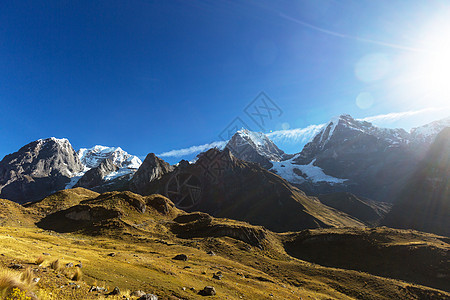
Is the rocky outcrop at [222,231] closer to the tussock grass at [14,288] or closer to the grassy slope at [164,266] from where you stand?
the grassy slope at [164,266]

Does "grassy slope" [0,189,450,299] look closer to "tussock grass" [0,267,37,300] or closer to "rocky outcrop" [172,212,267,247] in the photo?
"tussock grass" [0,267,37,300]

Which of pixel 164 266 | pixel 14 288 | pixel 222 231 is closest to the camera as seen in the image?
pixel 14 288

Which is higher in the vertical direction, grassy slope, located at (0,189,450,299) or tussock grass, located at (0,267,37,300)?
tussock grass, located at (0,267,37,300)

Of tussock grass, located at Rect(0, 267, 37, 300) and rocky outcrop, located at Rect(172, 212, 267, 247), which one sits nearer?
tussock grass, located at Rect(0, 267, 37, 300)

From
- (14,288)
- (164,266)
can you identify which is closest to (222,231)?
(164,266)

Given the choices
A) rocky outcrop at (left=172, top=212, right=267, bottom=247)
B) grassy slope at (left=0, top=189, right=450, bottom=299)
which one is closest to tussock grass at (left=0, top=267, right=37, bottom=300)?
grassy slope at (left=0, top=189, right=450, bottom=299)

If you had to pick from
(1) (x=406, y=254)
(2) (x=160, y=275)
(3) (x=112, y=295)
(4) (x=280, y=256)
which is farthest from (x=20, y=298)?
(1) (x=406, y=254)

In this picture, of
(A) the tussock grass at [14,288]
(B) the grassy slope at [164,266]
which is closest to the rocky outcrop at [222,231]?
(B) the grassy slope at [164,266]

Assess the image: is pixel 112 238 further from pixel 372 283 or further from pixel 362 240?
pixel 362 240

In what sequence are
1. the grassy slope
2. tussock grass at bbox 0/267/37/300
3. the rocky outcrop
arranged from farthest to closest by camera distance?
the rocky outcrop → the grassy slope → tussock grass at bbox 0/267/37/300

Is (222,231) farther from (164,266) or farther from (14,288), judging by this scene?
(14,288)

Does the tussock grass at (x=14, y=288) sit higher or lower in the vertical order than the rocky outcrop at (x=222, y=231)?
higher

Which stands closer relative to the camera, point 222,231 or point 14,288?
point 14,288

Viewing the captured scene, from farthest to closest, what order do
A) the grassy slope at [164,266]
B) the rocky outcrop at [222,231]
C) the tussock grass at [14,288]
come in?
the rocky outcrop at [222,231]
the grassy slope at [164,266]
the tussock grass at [14,288]
